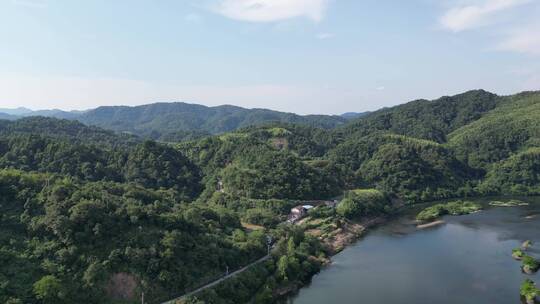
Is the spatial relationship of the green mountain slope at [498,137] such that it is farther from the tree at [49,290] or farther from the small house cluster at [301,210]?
the tree at [49,290]

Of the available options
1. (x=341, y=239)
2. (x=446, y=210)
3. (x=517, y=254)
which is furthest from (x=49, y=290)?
(x=446, y=210)

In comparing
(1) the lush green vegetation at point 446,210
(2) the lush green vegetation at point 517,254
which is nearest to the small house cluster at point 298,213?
(1) the lush green vegetation at point 446,210


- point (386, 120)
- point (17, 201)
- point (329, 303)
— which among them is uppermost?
point (386, 120)

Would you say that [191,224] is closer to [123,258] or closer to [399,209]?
[123,258]

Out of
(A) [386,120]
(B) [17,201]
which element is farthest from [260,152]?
(A) [386,120]

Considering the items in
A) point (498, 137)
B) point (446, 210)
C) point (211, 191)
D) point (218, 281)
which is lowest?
point (218, 281)

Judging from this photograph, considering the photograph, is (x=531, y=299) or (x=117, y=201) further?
(x=117, y=201)

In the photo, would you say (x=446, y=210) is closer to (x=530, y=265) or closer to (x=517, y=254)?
(x=517, y=254)
